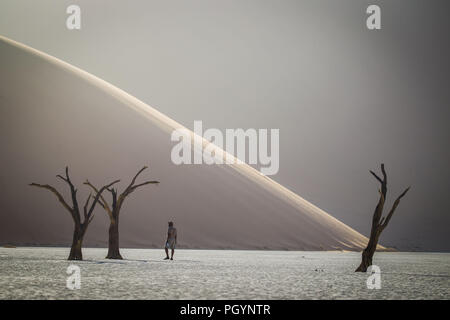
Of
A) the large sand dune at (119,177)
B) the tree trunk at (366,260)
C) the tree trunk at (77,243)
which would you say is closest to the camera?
the tree trunk at (366,260)

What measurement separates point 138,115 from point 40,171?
60.9 feet

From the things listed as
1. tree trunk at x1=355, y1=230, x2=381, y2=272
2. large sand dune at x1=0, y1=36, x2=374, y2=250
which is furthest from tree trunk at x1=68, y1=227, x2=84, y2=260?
large sand dune at x1=0, y1=36, x2=374, y2=250

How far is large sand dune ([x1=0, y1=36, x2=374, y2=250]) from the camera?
209 ft

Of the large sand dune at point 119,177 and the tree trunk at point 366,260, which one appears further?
the large sand dune at point 119,177

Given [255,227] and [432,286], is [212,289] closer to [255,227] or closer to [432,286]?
[432,286]

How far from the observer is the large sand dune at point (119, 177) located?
209ft

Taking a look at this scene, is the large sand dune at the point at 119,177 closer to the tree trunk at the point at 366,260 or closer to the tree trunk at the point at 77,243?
the tree trunk at the point at 77,243

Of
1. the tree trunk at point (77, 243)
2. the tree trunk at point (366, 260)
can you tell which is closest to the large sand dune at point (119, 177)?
the tree trunk at point (77, 243)

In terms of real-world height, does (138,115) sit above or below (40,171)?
above

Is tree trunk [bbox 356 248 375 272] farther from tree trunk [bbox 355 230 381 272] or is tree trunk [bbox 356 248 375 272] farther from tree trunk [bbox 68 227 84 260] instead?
tree trunk [bbox 68 227 84 260]

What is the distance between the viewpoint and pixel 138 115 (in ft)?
277

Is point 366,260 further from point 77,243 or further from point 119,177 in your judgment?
point 119,177
